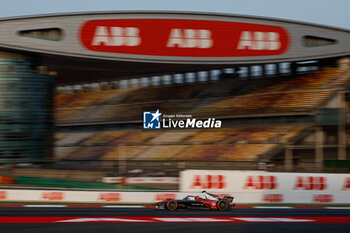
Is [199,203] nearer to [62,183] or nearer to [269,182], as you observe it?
[269,182]

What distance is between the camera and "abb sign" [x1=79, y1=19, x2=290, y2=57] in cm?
3753

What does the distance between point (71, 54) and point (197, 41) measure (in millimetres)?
10354

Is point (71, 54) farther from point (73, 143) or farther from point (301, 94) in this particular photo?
point (301, 94)

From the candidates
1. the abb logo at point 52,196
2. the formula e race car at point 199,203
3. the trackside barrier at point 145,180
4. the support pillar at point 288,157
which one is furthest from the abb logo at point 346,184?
the support pillar at point 288,157

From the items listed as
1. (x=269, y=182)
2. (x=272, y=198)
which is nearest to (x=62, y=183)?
(x=269, y=182)

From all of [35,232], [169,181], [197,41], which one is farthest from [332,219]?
[197,41]

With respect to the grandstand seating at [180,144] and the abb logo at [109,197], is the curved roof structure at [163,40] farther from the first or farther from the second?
the abb logo at [109,197]

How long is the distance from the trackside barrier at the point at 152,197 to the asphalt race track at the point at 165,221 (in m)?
2.42

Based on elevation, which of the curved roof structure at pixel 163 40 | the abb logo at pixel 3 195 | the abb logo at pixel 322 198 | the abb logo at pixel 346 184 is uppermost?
the curved roof structure at pixel 163 40

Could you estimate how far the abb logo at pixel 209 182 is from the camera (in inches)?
877

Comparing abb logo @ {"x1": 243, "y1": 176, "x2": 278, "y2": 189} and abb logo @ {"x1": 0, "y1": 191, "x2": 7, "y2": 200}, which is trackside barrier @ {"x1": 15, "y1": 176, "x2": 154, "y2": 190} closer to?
abb logo @ {"x1": 0, "y1": 191, "x2": 7, "y2": 200}

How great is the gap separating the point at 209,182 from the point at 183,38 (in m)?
19.0

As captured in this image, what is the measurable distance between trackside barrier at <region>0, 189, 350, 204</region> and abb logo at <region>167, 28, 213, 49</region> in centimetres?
1916

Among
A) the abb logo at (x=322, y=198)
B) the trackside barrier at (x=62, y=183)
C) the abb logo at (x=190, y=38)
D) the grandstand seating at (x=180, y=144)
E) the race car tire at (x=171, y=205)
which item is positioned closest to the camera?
the race car tire at (x=171, y=205)
